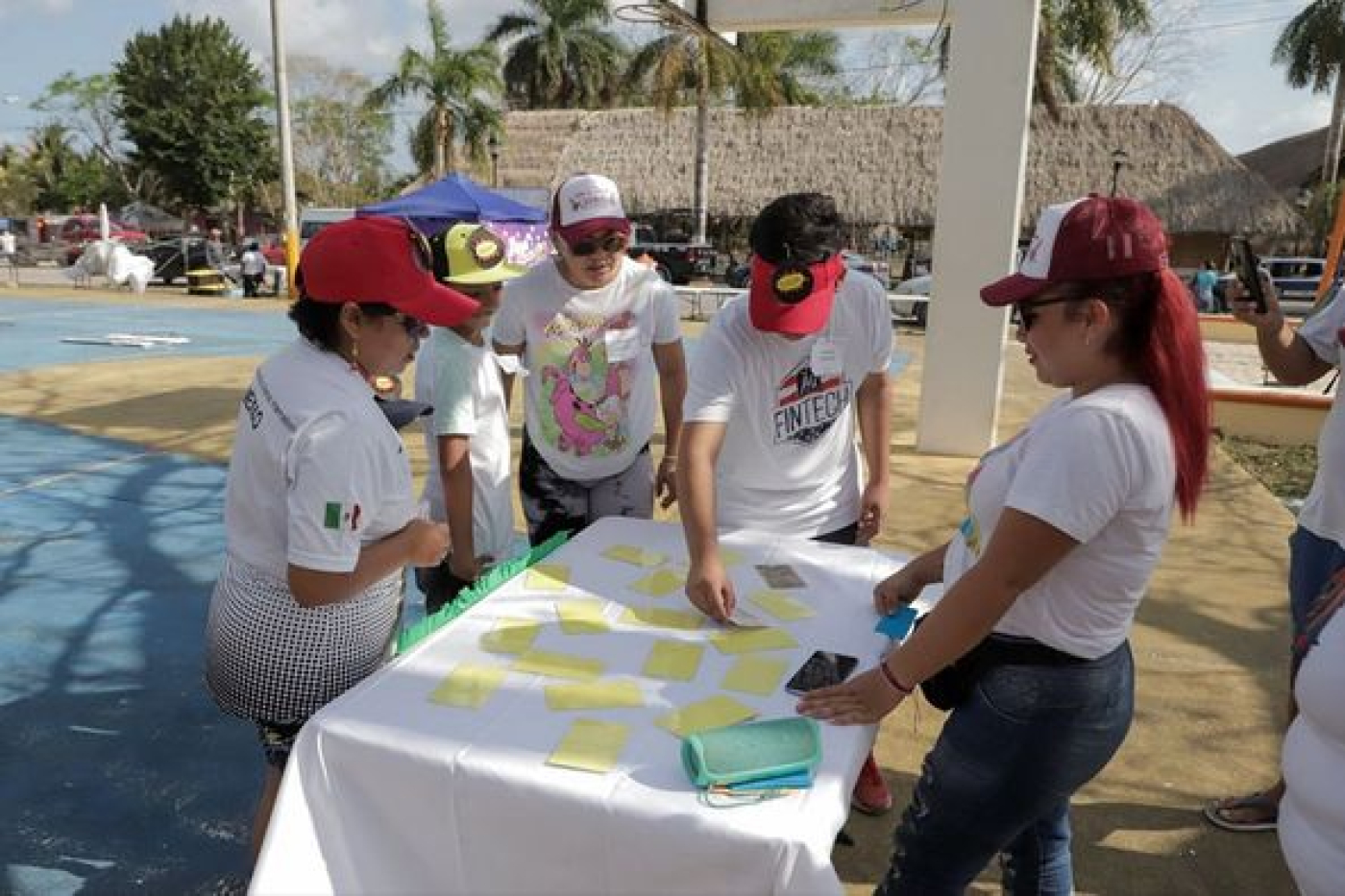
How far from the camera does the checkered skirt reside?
5.32ft

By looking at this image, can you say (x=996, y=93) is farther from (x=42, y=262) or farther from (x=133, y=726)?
(x=42, y=262)

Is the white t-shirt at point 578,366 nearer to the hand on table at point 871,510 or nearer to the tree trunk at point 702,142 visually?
the hand on table at point 871,510

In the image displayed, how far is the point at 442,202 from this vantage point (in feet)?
41.9

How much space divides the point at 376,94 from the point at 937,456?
27412 mm

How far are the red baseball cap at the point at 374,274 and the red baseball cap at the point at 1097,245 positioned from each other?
3.01 ft

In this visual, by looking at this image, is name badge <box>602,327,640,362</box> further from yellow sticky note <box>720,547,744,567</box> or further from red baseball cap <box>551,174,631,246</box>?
yellow sticky note <box>720,547,744,567</box>

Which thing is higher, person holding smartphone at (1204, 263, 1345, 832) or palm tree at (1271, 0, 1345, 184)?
palm tree at (1271, 0, 1345, 184)

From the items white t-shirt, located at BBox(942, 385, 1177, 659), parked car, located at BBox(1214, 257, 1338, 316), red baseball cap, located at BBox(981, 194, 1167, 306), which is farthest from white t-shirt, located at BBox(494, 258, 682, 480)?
parked car, located at BBox(1214, 257, 1338, 316)

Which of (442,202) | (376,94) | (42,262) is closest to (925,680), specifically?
(442,202)

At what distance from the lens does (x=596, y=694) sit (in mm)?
1481

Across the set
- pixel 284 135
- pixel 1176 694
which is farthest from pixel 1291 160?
pixel 1176 694

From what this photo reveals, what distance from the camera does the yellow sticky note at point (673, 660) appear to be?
1.57 m

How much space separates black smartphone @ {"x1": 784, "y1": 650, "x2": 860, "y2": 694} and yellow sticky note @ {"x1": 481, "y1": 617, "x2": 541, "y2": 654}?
0.48m

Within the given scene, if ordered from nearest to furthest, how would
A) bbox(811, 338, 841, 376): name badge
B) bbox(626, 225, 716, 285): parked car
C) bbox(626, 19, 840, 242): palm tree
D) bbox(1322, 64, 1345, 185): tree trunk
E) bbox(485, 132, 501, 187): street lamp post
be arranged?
bbox(811, 338, 841, 376): name badge, bbox(626, 19, 840, 242): palm tree, bbox(626, 225, 716, 285): parked car, bbox(485, 132, 501, 187): street lamp post, bbox(1322, 64, 1345, 185): tree trunk
